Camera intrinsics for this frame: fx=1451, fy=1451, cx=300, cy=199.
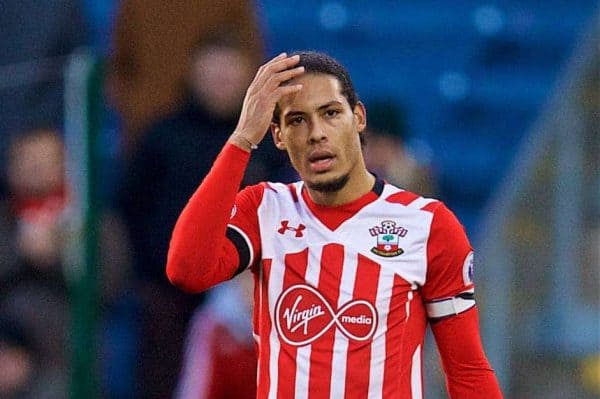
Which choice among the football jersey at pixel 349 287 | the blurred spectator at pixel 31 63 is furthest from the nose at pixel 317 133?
the blurred spectator at pixel 31 63

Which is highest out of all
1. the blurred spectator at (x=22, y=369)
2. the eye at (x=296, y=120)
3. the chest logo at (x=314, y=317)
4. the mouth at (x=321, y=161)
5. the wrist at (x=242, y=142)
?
the eye at (x=296, y=120)

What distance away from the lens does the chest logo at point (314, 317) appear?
3455 millimetres

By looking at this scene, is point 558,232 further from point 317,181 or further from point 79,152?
point 317,181

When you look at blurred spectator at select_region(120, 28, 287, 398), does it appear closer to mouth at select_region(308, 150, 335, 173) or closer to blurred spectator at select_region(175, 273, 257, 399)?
blurred spectator at select_region(175, 273, 257, 399)

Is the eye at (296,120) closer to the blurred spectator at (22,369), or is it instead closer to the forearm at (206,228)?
the forearm at (206,228)

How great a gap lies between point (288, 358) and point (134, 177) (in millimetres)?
2538

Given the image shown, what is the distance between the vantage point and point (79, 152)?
4.88 metres

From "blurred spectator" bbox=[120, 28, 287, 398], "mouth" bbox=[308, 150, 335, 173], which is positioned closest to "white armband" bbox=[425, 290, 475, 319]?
"mouth" bbox=[308, 150, 335, 173]

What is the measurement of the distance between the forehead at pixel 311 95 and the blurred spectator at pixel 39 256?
157 centimetres

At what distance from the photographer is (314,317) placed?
3.47 metres

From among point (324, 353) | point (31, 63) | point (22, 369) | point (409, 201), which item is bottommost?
point (22, 369)

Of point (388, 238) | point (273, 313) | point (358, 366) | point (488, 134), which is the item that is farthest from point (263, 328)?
point (488, 134)

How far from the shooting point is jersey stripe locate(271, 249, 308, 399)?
11.4 ft

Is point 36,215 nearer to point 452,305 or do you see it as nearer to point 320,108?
point 320,108
